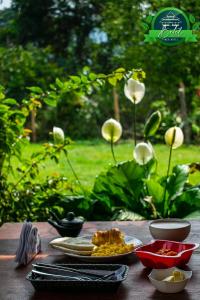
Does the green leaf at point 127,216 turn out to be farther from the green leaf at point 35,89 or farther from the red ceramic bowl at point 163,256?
the red ceramic bowl at point 163,256

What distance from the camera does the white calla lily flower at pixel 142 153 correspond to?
2453mm

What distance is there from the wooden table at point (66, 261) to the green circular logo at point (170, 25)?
104cm

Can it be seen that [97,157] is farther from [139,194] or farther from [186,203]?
[186,203]

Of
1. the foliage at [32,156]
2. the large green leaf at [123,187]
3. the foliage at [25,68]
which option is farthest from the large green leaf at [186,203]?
the foliage at [25,68]

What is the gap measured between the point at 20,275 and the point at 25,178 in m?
1.47

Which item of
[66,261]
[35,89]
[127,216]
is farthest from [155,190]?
[66,261]

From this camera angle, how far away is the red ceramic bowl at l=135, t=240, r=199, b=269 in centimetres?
129

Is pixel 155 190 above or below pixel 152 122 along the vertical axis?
below

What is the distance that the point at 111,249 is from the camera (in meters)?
1.46

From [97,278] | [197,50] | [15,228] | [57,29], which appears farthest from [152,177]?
[97,278]

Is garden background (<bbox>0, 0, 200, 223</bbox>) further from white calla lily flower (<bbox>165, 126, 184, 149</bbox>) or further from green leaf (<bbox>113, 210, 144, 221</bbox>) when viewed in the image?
white calla lily flower (<bbox>165, 126, 184, 149</bbox>)

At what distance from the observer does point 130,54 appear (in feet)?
10.6

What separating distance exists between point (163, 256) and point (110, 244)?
22 centimetres

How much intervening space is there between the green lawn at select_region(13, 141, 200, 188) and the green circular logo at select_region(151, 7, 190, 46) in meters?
1.24
